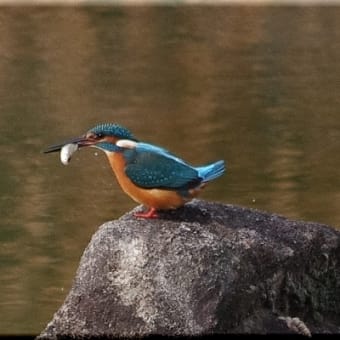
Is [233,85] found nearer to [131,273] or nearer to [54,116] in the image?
[54,116]

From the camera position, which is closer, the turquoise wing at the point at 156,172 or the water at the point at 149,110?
the turquoise wing at the point at 156,172

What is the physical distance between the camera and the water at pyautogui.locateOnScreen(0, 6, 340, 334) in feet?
11.0

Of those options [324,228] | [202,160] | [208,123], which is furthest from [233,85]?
[324,228]

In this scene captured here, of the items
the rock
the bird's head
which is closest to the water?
the rock

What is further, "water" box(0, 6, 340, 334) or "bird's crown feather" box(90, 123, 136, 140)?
"water" box(0, 6, 340, 334)

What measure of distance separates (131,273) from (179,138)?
236cm

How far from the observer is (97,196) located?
3691mm

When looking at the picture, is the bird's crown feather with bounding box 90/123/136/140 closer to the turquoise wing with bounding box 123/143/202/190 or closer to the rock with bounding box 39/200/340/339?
the turquoise wing with bounding box 123/143/202/190

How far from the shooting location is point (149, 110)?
192 inches

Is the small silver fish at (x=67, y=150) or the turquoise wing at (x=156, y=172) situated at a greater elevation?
the small silver fish at (x=67, y=150)

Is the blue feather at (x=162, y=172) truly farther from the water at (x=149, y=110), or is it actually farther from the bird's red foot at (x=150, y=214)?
the water at (x=149, y=110)

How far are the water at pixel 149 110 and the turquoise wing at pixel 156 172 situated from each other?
67cm

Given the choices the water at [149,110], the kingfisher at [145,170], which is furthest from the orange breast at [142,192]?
the water at [149,110]

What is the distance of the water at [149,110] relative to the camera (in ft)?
11.0
